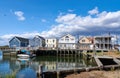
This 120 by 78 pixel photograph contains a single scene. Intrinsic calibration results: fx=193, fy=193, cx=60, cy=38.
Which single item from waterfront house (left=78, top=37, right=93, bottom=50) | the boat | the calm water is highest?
waterfront house (left=78, top=37, right=93, bottom=50)

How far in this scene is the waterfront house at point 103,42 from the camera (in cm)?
7389

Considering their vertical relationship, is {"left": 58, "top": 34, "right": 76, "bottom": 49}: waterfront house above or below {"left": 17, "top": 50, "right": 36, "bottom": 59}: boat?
above

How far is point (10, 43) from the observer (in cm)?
9075

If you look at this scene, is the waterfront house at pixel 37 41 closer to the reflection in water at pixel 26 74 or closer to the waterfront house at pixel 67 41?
the waterfront house at pixel 67 41

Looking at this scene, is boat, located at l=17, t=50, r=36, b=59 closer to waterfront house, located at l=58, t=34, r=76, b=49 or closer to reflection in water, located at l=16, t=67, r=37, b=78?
waterfront house, located at l=58, t=34, r=76, b=49

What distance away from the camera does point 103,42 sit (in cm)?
7425

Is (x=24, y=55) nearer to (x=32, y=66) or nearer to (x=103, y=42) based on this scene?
(x=32, y=66)

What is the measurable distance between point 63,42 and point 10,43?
26.0 metres

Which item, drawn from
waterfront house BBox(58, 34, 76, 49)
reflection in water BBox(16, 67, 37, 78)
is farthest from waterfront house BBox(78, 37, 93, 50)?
reflection in water BBox(16, 67, 37, 78)

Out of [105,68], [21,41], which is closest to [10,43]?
[21,41]

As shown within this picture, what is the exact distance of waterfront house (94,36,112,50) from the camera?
73.9m

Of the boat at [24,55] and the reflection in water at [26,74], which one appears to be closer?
the reflection in water at [26,74]

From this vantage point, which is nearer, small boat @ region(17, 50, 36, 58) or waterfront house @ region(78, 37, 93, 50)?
small boat @ region(17, 50, 36, 58)

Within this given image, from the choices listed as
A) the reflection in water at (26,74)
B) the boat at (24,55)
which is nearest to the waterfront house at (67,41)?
the boat at (24,55)
